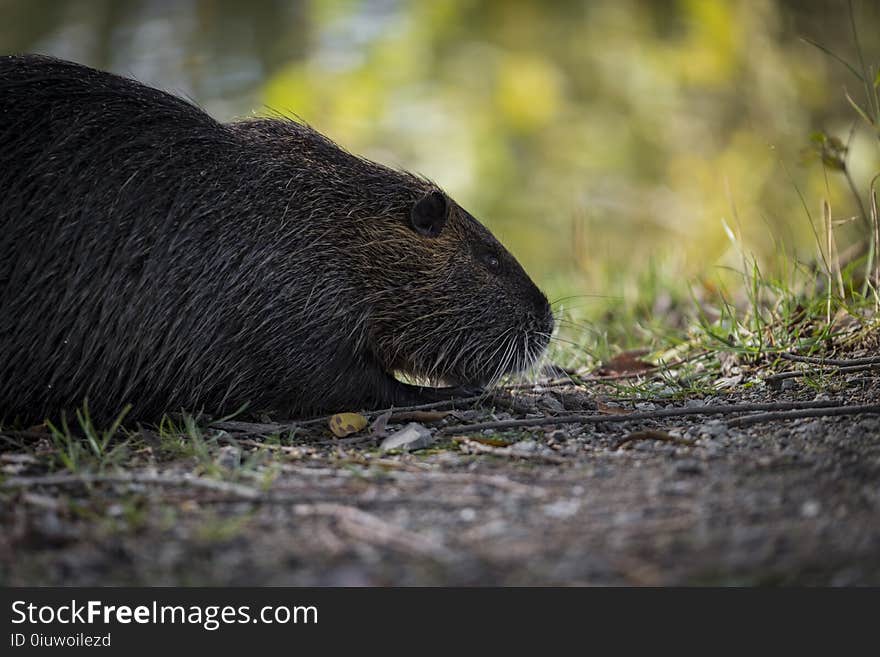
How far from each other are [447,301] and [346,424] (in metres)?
0.93

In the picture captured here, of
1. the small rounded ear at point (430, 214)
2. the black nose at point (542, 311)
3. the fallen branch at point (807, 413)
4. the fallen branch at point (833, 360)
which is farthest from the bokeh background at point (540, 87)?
the fallen branch at point (807, 413)

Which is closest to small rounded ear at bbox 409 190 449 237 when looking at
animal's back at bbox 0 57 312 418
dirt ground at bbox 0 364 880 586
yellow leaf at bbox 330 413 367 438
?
animal's back at bbox 0 57 312 418

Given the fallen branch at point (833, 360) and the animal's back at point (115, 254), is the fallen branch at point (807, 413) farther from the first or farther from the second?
the animal's back at point (115, 254)

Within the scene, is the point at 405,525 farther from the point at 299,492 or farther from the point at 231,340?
the point at 231,340

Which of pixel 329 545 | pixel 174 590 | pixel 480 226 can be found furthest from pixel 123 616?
pixel 480 226

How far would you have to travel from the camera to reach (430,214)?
13.8ft

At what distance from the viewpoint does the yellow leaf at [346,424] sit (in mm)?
3410

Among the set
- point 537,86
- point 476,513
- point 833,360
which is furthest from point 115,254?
point 537,86

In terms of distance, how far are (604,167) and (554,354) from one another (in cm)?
740

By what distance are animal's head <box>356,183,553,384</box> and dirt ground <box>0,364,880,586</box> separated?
3.17 ft

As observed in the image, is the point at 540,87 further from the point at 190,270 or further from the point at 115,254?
the point at 115,254

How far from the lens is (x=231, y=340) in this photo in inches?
144

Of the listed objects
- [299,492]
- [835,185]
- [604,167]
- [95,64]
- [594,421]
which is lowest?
[299,492]

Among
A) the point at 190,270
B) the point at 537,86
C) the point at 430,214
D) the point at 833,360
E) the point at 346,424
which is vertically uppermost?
the point at 537,86
